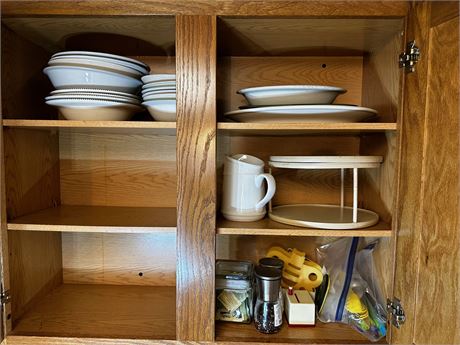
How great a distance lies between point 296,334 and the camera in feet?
2.49

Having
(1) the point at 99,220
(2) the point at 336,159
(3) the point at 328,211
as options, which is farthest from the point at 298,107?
(1) the point at 99,220

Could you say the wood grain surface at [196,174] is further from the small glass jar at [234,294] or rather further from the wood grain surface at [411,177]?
the wood grain surface at [411,177]

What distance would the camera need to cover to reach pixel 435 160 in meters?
0.61

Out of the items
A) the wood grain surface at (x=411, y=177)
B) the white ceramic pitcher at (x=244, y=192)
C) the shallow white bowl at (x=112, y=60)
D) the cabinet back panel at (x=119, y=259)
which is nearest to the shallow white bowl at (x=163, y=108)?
the shallow white bowl at (x=112, y=60)

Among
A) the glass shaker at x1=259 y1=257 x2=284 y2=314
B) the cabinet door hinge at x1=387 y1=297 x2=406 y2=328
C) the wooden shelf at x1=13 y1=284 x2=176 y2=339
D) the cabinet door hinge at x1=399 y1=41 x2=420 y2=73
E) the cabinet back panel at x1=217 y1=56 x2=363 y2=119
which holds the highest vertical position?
the cabinet back panel at x1=217 y1=56 x2=363 y2=119

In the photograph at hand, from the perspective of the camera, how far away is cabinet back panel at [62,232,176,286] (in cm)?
104

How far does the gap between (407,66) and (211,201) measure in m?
0.54

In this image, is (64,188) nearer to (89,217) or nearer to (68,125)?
(89,217)

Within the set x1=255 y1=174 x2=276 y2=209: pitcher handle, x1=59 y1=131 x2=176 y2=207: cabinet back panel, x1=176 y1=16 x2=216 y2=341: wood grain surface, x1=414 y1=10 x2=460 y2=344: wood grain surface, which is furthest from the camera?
x1=59 y1=131 x2=176 y2=207: cabinet back panel

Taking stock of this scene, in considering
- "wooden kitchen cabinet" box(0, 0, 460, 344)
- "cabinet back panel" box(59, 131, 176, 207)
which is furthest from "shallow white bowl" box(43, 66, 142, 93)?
"cabinet back panel" box(59, 131, 176, 207)

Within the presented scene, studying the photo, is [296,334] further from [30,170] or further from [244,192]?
[30,170]

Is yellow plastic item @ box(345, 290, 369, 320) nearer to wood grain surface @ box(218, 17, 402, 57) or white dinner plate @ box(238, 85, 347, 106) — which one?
white dinner plate @ box(238, 85, 347, 106)

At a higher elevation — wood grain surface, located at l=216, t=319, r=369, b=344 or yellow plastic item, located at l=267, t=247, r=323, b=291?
yellow plastic item, located at l=267, t=247, r=323, b=291

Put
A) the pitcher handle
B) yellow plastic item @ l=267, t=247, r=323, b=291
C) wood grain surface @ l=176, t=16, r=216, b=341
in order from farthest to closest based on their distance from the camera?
1. yellow plastic item @ l=267, t=247, r=323, b=291
2. the pitcher handle
3. wood grain surface @ l=176, t=16, r=216, b=341
